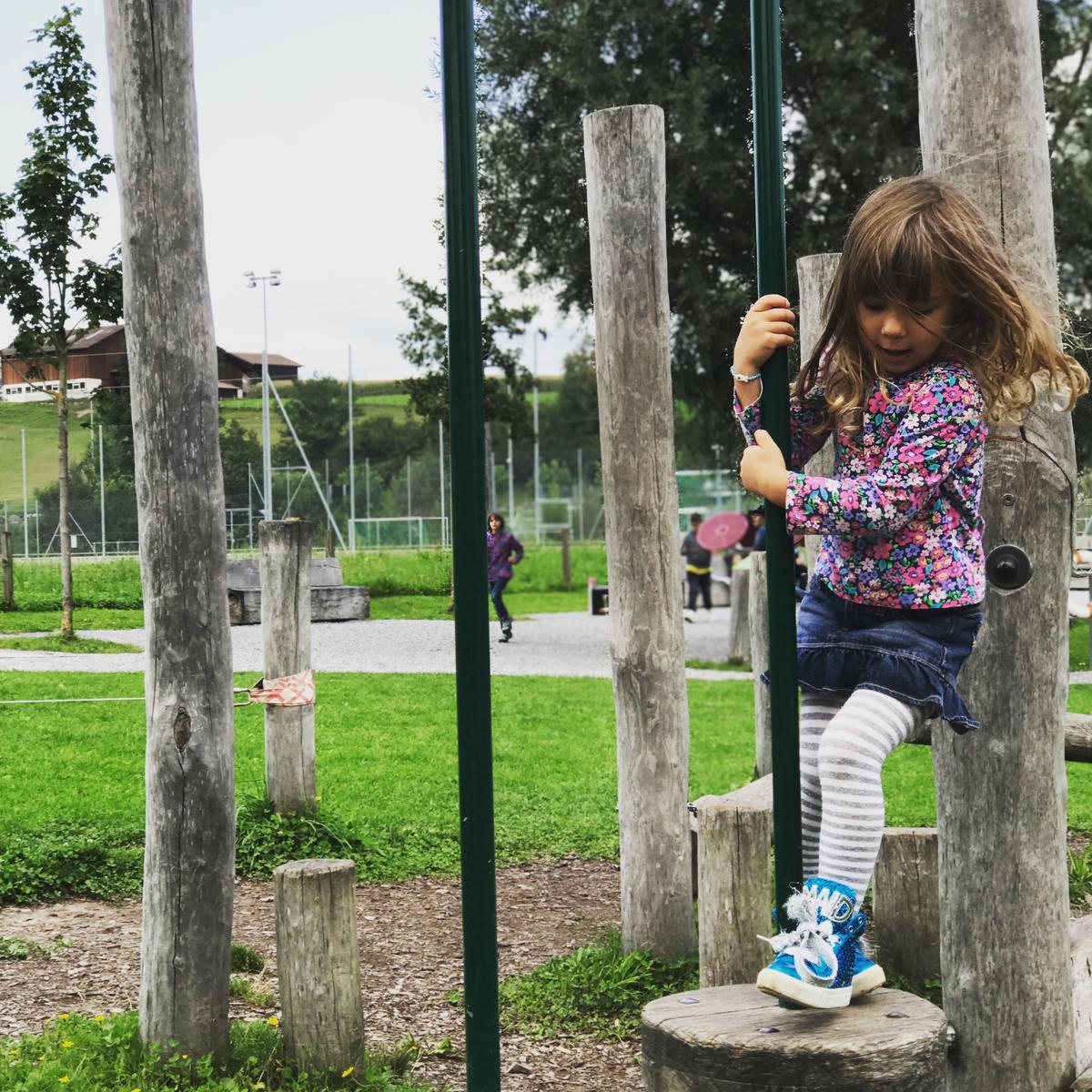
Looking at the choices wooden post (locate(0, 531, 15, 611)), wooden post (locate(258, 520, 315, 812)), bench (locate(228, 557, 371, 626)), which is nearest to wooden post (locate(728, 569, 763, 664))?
bench (locate(228, 557, 371, 626))

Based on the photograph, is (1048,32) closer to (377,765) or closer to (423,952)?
(377,765)

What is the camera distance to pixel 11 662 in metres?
6.14

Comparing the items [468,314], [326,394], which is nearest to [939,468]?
[468,314]

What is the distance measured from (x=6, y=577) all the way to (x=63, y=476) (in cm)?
51

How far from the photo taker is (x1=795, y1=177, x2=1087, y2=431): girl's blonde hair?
7.64 ft

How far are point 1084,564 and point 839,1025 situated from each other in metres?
12.4

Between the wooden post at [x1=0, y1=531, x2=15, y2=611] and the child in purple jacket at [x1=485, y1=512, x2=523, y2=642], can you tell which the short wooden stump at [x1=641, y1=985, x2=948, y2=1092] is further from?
the child in purple jacket at [x1=485, y1=512, x2=523, y2=642]

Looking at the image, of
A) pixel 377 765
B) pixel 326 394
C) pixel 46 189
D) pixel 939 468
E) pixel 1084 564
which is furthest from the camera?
pixel 1084 564

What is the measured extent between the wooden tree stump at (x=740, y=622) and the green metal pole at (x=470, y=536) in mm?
10997

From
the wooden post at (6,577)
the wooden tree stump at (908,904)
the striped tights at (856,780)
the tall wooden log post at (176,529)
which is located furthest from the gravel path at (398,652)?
the wooden tree stump at (908,904)

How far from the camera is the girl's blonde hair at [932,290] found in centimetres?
233

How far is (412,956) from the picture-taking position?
470cm

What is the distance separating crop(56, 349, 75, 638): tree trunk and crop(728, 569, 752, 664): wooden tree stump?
25.4ft

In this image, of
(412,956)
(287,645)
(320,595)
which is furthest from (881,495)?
(320,595)
